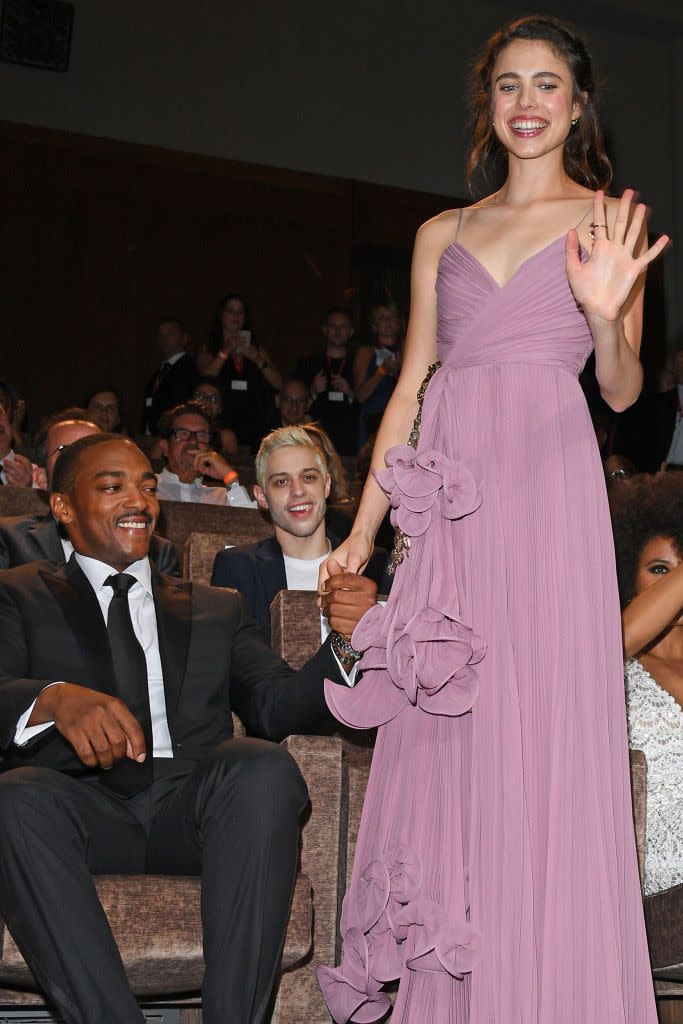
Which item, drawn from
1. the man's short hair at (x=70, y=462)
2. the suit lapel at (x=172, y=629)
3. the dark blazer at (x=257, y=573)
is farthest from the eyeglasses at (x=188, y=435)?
the suit lapel at (x=172, y=629)

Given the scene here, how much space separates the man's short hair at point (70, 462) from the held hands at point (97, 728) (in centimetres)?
67

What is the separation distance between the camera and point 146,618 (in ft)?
7.63

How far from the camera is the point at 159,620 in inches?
90.6

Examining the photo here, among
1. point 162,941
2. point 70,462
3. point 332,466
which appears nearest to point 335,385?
point 332,466

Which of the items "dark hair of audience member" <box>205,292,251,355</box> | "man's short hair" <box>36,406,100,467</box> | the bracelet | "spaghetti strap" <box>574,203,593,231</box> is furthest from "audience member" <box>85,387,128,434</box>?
"spaghetti strap" <box>574,203,593,231</box>

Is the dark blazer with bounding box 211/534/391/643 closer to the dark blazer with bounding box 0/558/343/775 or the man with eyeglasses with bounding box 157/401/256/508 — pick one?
the dark blazer with bounding box 0/558/343/775

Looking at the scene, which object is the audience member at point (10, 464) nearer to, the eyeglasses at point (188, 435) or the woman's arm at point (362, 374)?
the eyeglasses at point (188, 435)

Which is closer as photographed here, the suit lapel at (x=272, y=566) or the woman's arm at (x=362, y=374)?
the suit lapel at (x=272, y=566)

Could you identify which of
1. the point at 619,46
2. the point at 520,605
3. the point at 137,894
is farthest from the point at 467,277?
the point at 619,46

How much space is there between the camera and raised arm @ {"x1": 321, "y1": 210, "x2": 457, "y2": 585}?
199 cm

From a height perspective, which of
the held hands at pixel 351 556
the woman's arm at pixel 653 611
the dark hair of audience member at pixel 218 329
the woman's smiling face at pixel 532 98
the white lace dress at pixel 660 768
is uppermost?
the dark hair of audience member at pixel 218 329

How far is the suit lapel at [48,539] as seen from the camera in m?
3.25

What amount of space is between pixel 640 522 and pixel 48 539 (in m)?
1.48

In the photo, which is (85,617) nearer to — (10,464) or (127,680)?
(127,680)
